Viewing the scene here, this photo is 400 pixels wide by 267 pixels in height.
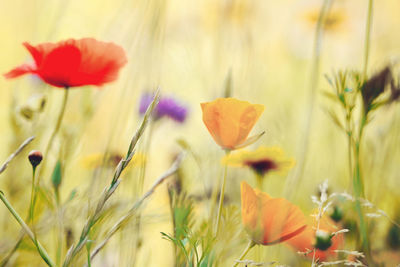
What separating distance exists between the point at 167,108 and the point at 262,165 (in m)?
0.23

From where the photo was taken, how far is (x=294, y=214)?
260 millimetres

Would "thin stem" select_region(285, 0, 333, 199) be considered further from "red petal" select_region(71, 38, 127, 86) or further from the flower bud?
"red petal" select_region(71, 38, 127, 86)

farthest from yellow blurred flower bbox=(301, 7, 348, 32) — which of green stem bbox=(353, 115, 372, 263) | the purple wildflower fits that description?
green stem bbox=(353, 115, 372, 263)

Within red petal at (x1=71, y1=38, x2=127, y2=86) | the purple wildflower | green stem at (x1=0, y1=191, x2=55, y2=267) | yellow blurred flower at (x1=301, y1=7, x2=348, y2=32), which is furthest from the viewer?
yellow blurred flower at (x1=301, y1=7, x2=348, y2=32)

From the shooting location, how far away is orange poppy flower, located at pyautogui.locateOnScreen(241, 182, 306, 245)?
25 cm

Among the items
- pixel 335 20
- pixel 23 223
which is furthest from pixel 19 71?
pixel 335 20

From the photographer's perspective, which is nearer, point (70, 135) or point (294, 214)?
point (294, 214)

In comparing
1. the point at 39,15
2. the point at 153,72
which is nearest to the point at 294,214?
the point at 153,72

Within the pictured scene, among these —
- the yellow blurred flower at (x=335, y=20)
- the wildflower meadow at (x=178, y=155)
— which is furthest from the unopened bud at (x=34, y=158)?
the yellow blurred flower at (x=335, y=20)

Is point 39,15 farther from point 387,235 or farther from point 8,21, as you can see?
point 387,235

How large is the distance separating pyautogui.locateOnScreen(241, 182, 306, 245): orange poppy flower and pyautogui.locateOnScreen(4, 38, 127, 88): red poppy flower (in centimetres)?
14

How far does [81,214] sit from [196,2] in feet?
2.10

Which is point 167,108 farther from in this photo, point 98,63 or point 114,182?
point 114,182

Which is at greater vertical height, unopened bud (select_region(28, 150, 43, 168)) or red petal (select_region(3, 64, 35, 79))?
red petal (select_region(3, 64, 35, 79))
